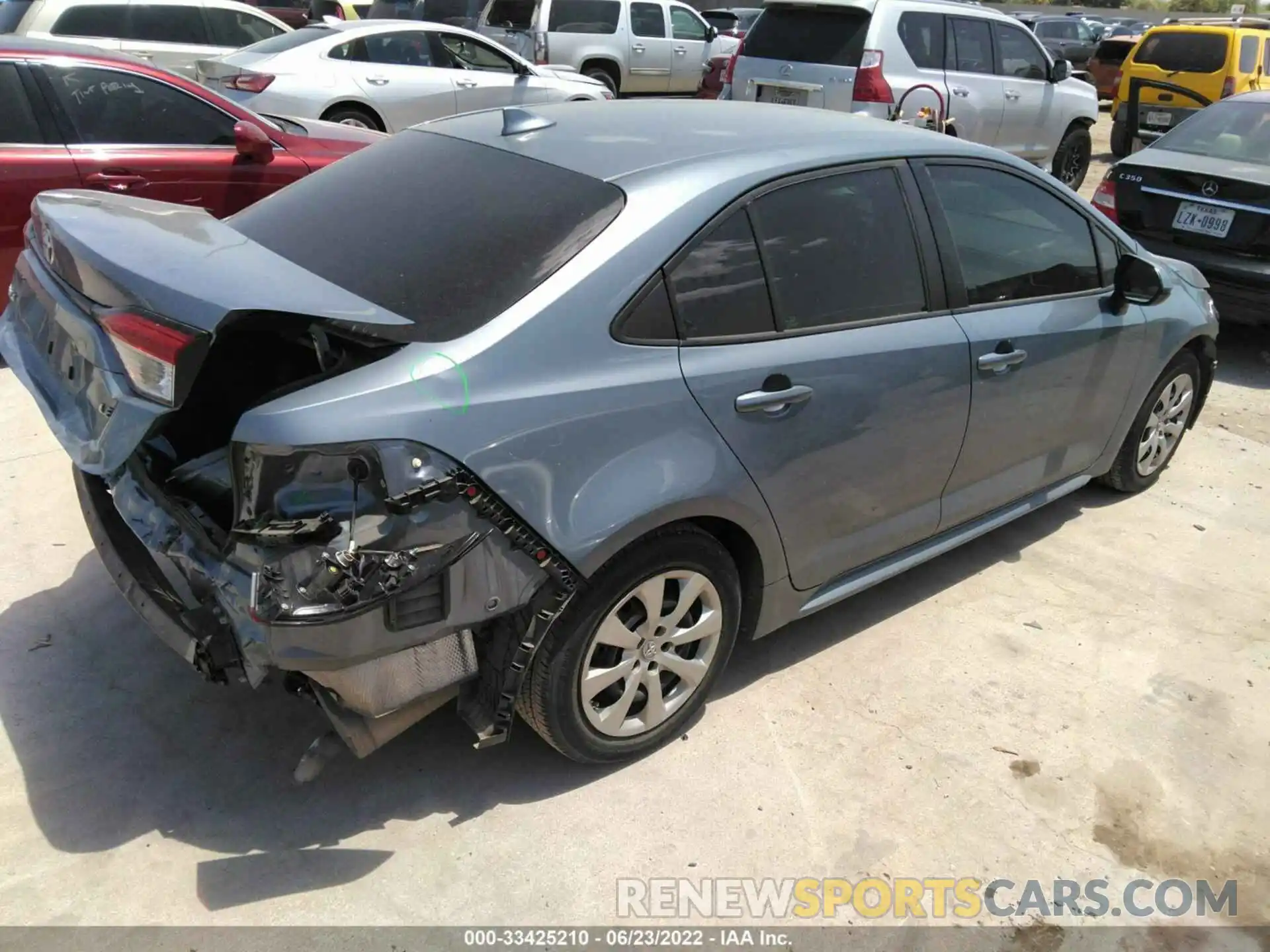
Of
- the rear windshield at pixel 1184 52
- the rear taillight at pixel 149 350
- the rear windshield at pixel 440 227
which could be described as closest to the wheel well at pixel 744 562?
the rear windshield at pixel 440 227

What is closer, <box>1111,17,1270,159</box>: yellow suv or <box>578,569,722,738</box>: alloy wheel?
<box>578,569,722,738</box>: alloy wheel

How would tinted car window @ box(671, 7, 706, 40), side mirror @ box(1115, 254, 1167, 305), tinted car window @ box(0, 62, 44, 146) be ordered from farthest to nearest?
tinted car window @ box(671, 7, 706, 40), tinted car window @ box(0, 62, 44, 146), side mirror @ box(1115, 254, 1167, 305)

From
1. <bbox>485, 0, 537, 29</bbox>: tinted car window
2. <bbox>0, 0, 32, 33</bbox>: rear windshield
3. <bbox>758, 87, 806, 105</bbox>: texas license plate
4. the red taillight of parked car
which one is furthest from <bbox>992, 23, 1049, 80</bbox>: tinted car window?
<bbox>0, 0, 32, 33</bbox>: rear windshield

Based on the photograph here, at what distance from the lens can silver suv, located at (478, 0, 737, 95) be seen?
14.6 meters

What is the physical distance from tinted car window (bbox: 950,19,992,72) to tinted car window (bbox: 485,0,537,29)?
23.4 ft

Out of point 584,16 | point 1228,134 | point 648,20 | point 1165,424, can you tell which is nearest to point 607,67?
point 584,16

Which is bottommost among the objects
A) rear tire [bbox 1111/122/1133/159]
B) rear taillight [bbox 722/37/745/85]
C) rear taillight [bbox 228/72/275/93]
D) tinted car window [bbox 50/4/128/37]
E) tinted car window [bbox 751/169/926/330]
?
rear tire [bbox 1111/122/1133/159]

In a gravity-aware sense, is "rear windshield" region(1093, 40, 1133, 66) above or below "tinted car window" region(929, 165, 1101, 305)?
below

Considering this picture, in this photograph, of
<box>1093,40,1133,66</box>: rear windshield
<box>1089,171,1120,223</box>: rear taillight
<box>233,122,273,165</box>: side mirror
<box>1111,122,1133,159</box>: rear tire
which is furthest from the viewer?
<box>1093,40,1133,66</box>: rear windshield

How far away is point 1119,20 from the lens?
35812mm

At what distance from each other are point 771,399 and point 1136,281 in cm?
197

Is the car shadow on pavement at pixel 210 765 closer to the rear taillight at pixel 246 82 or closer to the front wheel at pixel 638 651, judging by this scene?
the front wheel at pixel 638 651

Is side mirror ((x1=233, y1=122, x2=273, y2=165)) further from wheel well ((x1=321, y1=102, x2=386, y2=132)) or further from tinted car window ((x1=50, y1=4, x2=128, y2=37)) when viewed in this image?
tinted car window ((x1=50, y1=4, x2=128, y2=37))

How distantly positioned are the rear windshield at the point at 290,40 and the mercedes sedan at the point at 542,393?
22.5ft
